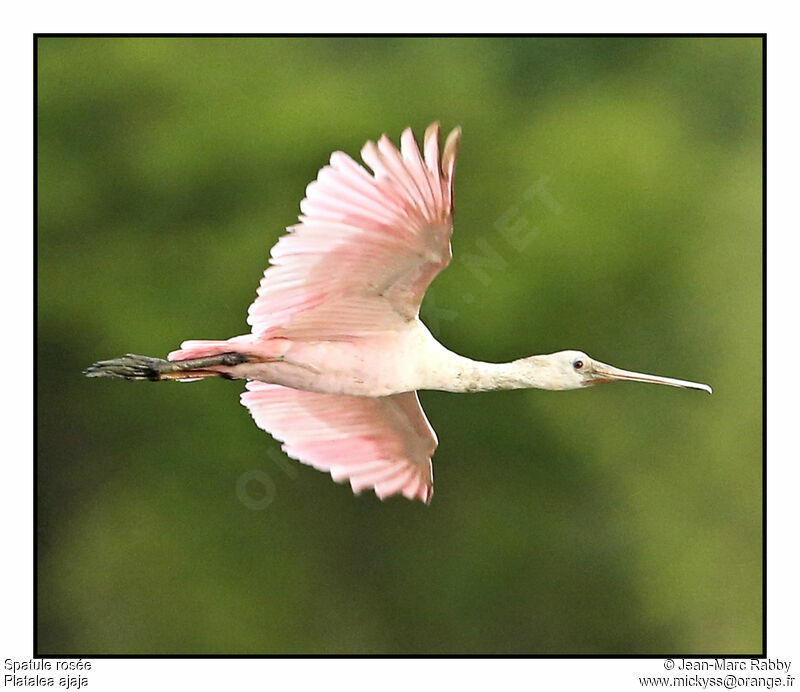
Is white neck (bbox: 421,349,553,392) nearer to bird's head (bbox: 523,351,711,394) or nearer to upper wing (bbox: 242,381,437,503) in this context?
bird's head (bbox: 523,351,711,394)

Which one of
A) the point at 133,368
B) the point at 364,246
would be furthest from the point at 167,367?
the point at 364,246

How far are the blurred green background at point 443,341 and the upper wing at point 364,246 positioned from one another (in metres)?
2.30

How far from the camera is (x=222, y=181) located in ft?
27.7

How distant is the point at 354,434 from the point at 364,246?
3.33 ft

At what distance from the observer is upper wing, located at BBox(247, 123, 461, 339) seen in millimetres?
4348

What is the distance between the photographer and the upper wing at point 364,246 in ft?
14.3

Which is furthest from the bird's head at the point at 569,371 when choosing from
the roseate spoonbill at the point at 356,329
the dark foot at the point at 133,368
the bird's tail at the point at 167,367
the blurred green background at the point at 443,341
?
the blurred green background at the point at 443,341

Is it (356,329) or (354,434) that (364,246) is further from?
(354,434)

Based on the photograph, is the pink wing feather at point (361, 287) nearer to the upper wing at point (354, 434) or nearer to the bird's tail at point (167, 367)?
the upper wing at point (354, 434)

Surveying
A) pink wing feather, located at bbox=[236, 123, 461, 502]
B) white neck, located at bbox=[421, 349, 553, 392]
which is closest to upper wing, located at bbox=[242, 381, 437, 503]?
pink wing feather, located at bbox=[236, 123, 461, 502]

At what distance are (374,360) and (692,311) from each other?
11.2 feet

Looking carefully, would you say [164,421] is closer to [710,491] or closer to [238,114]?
[238,114]
